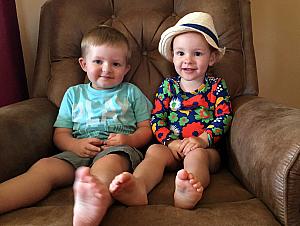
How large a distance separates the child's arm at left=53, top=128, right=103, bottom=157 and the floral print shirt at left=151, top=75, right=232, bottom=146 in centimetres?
24

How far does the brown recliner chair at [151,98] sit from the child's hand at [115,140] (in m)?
0.22

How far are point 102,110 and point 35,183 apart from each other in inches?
17.0

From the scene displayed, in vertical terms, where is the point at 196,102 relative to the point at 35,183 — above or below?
above

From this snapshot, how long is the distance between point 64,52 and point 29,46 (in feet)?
1.19

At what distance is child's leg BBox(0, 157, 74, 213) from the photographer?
1022 millimetres

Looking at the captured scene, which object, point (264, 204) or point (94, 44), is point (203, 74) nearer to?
point (94, 44)

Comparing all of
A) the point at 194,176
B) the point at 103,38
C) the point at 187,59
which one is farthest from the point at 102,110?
the point at 194,176

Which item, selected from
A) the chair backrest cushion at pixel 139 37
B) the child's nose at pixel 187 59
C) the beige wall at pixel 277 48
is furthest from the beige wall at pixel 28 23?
the child's nose at pixel 187 59

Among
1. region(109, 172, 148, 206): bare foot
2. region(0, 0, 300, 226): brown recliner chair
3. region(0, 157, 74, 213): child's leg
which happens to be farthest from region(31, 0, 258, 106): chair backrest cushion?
region(109, 172, 148, 206): bare foot

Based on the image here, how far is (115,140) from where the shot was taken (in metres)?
1.34

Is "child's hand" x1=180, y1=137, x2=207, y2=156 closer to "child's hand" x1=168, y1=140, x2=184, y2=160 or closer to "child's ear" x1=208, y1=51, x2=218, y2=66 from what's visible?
"child's hand" x1=168, y1=140, x2=184, y2=160

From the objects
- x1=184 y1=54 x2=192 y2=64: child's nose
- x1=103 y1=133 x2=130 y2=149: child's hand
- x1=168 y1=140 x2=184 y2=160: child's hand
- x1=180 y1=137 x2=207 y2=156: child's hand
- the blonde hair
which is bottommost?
x1=168 y1=140 x2=184 y2=160: child's hand

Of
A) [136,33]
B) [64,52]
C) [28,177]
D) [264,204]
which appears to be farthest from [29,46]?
[264,204]

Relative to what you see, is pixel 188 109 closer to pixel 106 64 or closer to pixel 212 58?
pixel 212 58
